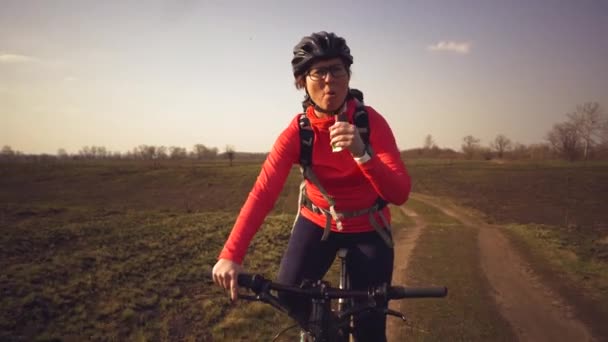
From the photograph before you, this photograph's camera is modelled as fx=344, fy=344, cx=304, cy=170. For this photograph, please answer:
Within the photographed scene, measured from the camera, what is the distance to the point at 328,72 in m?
3.01

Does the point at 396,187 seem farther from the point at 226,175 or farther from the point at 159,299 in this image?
the point at 226,175

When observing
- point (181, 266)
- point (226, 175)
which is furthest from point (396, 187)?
point (226, 175)

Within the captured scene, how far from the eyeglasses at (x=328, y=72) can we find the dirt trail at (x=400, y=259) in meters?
4.92

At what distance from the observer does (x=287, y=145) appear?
9.94 ft

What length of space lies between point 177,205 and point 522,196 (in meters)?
37.0

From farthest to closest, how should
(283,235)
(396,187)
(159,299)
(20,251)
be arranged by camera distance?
(283,235) < (20,251) < (159,299) < (396,187)

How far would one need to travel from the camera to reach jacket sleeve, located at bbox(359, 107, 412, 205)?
2.41 m

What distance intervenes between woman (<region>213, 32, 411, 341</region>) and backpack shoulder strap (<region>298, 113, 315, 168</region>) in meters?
0.04

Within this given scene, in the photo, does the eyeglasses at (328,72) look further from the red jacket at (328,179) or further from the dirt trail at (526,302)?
the dirt trail at (526,302)

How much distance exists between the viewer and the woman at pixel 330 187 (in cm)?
296

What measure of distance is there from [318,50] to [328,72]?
8.4 inches

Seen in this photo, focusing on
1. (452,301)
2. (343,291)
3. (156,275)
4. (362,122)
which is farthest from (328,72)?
(156,275)

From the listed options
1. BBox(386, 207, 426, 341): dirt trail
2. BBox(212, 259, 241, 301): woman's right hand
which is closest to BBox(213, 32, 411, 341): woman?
BBox(212, 259, 241, 301): woman's right hand

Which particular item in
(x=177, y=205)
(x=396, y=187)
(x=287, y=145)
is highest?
(x=287, y=145)
